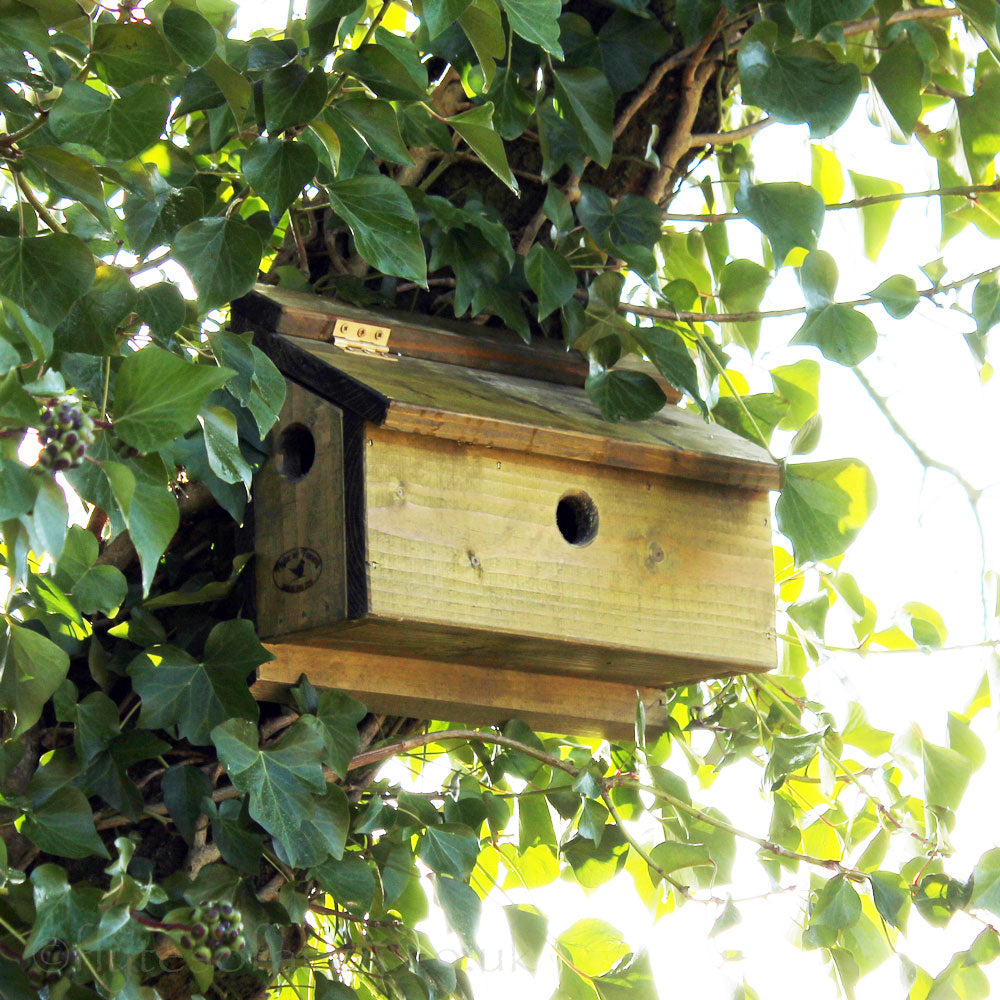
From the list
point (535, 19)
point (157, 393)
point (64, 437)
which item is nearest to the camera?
Answer: point (64, 437)

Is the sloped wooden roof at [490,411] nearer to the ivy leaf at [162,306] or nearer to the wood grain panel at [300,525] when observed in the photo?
the wood grain panel at [300,525]

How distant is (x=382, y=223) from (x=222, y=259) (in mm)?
115

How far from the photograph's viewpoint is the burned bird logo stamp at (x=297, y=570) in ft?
3.37

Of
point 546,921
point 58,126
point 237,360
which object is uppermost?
point 58,126

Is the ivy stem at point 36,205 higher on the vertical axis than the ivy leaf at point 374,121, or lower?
lower

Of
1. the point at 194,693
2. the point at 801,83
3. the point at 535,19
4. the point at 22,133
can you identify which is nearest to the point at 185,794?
the point at 194,693

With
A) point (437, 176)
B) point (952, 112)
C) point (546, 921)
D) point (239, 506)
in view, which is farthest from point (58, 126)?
point (952, 112)

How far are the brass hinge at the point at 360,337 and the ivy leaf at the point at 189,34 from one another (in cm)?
35

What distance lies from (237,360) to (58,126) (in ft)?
0.60

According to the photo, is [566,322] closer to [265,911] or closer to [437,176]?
[437,176]

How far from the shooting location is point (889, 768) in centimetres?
143

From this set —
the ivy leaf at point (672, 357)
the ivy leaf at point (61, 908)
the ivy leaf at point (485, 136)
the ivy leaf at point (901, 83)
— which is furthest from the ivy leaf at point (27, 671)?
the ivy leaf at point (901, 83)

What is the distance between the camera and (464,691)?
115 centimetres

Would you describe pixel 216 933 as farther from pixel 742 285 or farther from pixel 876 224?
pixel 876 224
